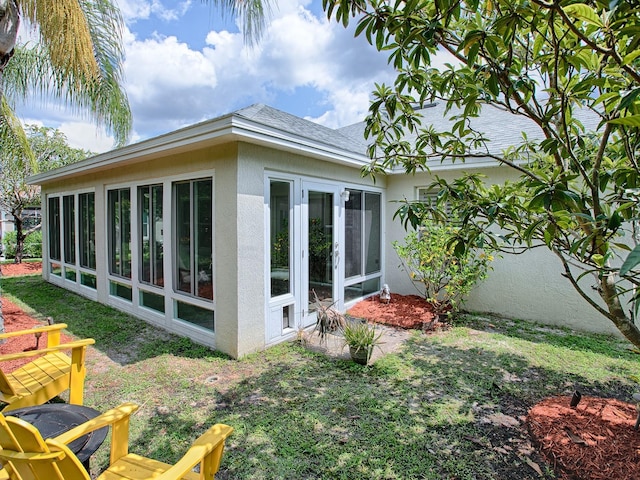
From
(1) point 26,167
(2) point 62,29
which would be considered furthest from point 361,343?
(1) point 26,167

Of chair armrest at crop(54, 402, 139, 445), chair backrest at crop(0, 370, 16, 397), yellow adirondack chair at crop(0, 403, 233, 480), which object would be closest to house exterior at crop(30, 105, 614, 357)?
chair backrest at crop(0, 370, 16, 397)

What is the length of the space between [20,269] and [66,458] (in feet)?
50.5

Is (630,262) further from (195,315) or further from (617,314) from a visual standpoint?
(195,315)

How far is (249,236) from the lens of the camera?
4.88 m

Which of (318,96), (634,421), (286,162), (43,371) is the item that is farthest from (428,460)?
(318,96)

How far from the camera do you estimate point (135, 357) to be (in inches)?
194

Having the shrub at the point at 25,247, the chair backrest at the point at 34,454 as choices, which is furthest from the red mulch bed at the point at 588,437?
the shrub at the point at 25,247

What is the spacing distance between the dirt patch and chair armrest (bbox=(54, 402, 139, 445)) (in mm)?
13436

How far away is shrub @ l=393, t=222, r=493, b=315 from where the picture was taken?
6469mm

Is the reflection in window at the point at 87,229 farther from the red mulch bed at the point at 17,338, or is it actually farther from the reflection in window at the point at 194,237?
the reflection in window at the point at 194,237

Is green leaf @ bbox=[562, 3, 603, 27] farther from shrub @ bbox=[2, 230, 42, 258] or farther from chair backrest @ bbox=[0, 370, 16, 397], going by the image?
shrub @ bbox=[2, 230, 42, 258]

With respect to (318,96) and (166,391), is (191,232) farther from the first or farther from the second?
(318,96)

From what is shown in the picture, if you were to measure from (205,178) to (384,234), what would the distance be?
459 centimetres

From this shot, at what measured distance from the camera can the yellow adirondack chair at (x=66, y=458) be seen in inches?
66.7
